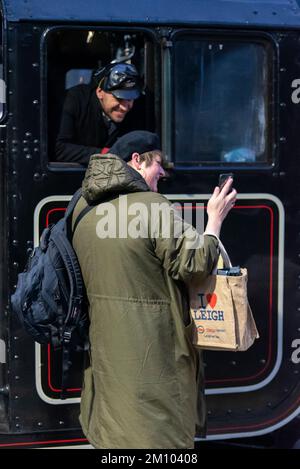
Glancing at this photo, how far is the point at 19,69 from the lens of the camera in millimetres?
2809

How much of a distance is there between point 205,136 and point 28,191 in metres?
0.88

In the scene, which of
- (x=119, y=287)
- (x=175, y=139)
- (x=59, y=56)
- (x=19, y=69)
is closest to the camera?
(x=119, y=287)

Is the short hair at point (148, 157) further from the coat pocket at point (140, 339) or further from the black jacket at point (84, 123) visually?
the black jacket at point (84, 123)

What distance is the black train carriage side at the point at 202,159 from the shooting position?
111 inches

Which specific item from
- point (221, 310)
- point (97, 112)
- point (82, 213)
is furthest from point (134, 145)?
point (97, 112)

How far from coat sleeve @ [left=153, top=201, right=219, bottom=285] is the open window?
0.91 metres

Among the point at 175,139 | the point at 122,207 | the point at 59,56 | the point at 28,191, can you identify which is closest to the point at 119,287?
the point at 122,207

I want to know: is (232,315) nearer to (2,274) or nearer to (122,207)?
(122,207)

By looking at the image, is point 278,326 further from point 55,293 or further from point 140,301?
point 55,293

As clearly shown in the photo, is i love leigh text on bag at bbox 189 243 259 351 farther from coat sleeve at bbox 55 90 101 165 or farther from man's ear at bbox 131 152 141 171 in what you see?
coat sleeve at bbox 55 90 101 165

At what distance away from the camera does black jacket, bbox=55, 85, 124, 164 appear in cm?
303

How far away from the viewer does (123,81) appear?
9.73 feet

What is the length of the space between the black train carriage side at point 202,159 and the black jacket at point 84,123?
0.08 meters

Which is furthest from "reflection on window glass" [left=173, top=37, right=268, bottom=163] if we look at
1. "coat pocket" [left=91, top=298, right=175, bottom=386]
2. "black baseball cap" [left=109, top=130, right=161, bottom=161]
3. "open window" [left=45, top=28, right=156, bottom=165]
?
"coat pocket" [left=91, top=298, right=175, bottom=386]
